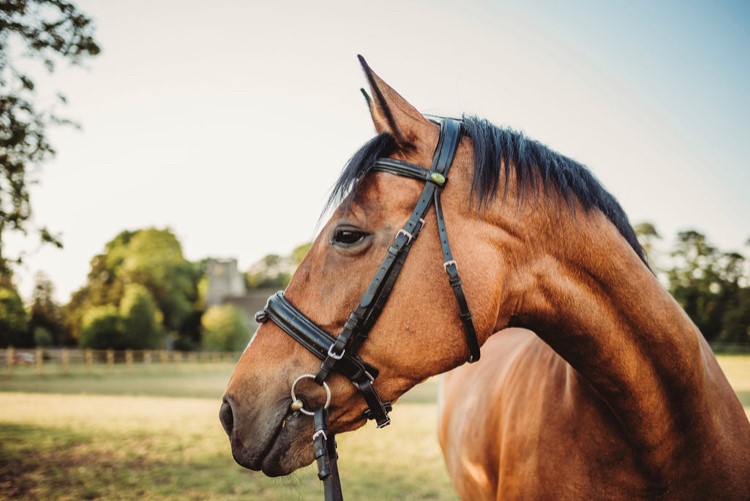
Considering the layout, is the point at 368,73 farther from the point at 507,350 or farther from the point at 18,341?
the point at 18,341

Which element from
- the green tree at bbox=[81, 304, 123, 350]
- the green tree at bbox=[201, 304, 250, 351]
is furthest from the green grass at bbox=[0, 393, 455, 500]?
the green tree at bbox=[201, 304, 250, 351]

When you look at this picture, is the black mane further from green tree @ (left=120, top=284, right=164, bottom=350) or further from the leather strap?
green tree @ (left=120, top=284, right=164, bottom=350)

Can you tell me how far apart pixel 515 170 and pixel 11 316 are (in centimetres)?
4578

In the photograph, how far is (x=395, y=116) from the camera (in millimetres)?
1854

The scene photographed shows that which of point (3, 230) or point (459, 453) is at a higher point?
point (3, 230)

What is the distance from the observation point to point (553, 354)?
2549 millimetres

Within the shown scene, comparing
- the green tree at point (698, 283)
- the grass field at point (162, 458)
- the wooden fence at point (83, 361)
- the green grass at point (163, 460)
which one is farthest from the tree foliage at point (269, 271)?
the green grass at point (163, 460)

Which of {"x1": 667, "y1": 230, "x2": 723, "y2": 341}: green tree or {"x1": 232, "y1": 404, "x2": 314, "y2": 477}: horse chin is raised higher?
{"x1": 232, "y1": 404, "x2": 314, "y2": 477}: horse chin

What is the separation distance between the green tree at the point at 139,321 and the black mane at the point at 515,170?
41.4 m

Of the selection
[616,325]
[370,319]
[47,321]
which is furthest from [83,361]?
[616,325]

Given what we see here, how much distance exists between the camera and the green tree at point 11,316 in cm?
3516

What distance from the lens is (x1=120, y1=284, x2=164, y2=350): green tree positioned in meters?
37.3

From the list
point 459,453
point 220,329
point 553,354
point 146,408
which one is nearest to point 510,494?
point 553,354

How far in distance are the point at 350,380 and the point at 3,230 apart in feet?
30.9
